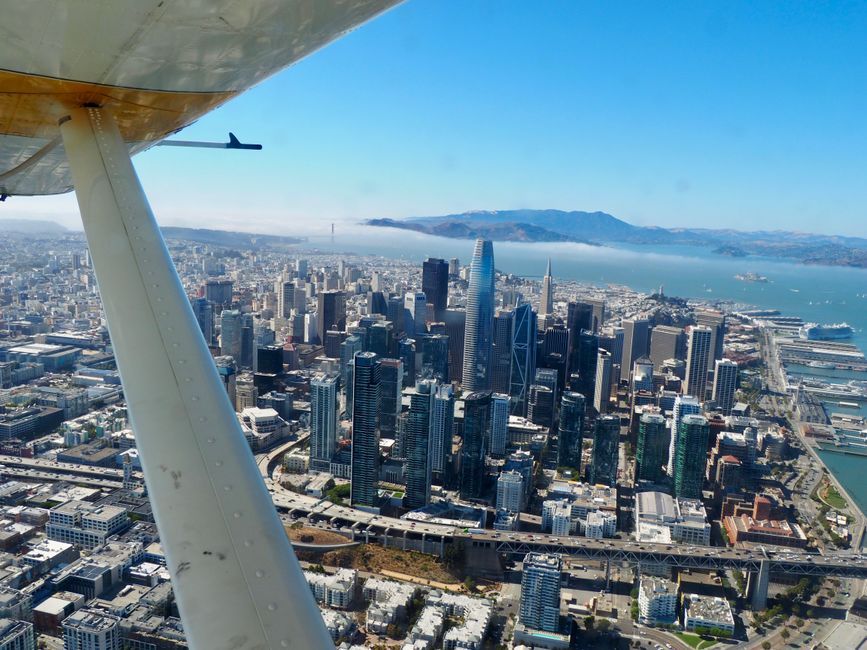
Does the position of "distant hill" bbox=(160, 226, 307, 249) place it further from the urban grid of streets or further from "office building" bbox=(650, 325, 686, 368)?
"office building" bbox=(650, 325, 686, 368)

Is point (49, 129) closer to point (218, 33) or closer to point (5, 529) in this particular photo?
point (218, 33)

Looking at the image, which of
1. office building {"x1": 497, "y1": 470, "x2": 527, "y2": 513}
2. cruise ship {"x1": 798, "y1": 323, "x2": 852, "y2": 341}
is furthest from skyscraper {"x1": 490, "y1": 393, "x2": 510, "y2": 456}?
cruise ship {"x1": 798, "y1": 323, "x2": 852, "y2": 341}

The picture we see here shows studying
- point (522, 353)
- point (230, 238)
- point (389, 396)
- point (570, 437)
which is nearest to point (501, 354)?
point (522, 353)

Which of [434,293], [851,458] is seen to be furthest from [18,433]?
[851,458]

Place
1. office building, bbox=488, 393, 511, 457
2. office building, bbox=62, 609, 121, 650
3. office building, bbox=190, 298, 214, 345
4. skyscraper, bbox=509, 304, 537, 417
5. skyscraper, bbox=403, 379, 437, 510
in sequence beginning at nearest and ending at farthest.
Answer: office building, bbox=62, 609, 121, 650 < skyscraper, bbox=403, 379, 437, 510 < office building, bbox=488, 393, 511, 457 < skyscraper, bbox=509, 304, 537, 417 < office building, bbox=190, 298, 214, 345

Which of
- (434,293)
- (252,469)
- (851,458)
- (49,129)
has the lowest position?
(851,458)
